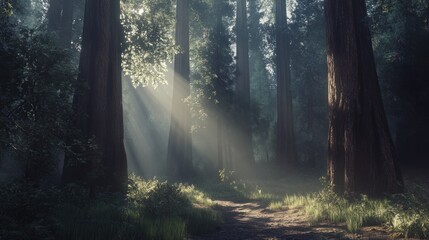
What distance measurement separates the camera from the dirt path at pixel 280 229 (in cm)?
598

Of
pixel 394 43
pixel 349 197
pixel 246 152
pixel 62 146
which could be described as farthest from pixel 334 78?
pixel 246 152

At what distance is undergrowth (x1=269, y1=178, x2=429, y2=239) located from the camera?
17.8 feet

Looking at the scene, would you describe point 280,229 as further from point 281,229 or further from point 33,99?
point 33,99

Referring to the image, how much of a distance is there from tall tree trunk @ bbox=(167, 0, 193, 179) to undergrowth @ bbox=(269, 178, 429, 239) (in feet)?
44.1

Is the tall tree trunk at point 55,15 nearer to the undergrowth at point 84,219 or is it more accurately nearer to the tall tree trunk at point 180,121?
the tall tree trunk at point 180,121

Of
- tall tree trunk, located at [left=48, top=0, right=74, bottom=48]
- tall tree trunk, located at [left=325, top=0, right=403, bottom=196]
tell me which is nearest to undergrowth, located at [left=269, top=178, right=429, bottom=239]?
tall tree trunk, located at [left=325, top=0, right=403, bottom=196]

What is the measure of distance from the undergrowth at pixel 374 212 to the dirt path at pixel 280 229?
22 cm

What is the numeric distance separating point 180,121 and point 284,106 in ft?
27.4

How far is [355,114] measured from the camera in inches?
349

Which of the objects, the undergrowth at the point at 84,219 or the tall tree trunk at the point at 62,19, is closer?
the undergrowth at the point at 84,219

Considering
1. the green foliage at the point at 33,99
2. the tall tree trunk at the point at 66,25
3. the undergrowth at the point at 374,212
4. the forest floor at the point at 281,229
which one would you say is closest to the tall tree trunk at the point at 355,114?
the undergrowth at the point at 374,212

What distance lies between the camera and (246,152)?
27.0 metres

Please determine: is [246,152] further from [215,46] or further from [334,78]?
[334,78]

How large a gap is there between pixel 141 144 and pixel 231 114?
555 inches
